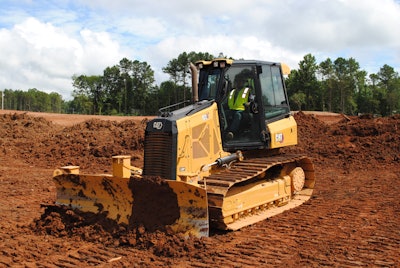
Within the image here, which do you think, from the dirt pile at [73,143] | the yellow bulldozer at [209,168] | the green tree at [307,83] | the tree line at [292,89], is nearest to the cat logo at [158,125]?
the yellow bulldozer at [209,168]

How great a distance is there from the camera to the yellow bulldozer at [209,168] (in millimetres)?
6125

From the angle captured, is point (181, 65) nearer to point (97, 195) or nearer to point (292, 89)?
point (292, 89)

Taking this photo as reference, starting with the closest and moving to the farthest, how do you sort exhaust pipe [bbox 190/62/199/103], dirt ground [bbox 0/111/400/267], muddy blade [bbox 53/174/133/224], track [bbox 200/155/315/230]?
dirt ground [bbox 0/111/400/267] → track [bbox 200/155/315/230] → muddy blade [bbox 53/174/133/224] → exhaust pipe [bbox 190/62/199/103]

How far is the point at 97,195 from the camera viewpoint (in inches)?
266

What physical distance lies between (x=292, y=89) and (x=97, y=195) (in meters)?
60.8

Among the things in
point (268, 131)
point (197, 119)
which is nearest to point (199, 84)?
point (197, 119)

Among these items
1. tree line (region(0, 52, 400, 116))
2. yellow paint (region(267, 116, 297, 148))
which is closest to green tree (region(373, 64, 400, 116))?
tree line (region(0, 52, 400, 116))

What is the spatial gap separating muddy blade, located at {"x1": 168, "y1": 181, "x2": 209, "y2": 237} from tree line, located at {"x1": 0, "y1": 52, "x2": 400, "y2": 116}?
166ft

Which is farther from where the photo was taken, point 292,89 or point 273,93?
point 292,89

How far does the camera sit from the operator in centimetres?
745

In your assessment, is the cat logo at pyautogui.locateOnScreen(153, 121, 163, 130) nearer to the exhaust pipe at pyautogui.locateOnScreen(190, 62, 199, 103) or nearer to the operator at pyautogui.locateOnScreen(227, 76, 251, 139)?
the exhaust pipe at pyautogui.locateOnScreen(190, 62, 199, 103)

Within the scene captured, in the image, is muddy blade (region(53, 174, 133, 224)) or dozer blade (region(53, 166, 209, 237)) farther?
muddy blade (region(53, 174, 133, 224))

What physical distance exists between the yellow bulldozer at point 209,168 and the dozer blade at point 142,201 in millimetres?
14

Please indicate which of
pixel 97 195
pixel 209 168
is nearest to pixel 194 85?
pixel 209 168
